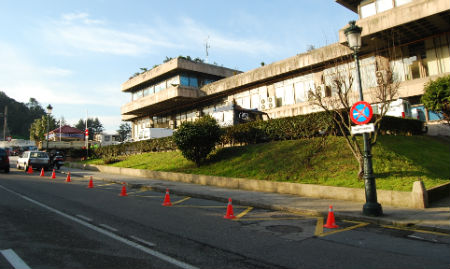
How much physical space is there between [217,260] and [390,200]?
7054 millimetres

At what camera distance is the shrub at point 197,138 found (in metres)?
16.8

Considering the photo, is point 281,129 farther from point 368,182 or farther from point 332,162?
point 368,182

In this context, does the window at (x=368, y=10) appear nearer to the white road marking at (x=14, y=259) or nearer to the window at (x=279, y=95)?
the window at (x=279, y=95)

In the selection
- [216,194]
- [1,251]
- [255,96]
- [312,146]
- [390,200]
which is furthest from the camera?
[255,96]

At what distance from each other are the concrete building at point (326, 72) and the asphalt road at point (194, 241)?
6885mm

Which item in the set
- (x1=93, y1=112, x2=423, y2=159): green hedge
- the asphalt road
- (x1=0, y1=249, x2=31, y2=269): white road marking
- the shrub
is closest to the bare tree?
(x1=93, y1=112, x2=423, y2=159): green hedge

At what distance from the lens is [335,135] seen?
14688mm

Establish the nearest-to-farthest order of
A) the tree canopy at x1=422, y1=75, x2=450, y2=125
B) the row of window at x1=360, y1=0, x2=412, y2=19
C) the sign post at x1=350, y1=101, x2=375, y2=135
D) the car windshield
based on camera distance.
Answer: the sign post at x1=350, y1=101, x2=375, y2=135, the tree canopy at x1=422, y1=75, x2=450, y2=125, the row of window at x1=360, y1=0, x2=412, y2=19, the car windshield

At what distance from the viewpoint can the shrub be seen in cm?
1680

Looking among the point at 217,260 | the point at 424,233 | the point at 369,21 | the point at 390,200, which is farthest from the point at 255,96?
the point at 217,260

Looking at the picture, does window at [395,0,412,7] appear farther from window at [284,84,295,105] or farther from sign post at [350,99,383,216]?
sign post at [350,99,383,216]

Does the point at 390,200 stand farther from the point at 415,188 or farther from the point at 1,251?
the point at 1,251

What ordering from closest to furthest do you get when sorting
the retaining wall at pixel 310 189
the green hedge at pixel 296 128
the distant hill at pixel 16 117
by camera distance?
1. the retaining wall at pixel 310 189
2. the green hedge at pixel 296 128
3. the distant hill at pixel 16 117

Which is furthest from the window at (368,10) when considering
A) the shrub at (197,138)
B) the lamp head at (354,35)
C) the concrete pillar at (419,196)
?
the concrete pillar at (419,196)
